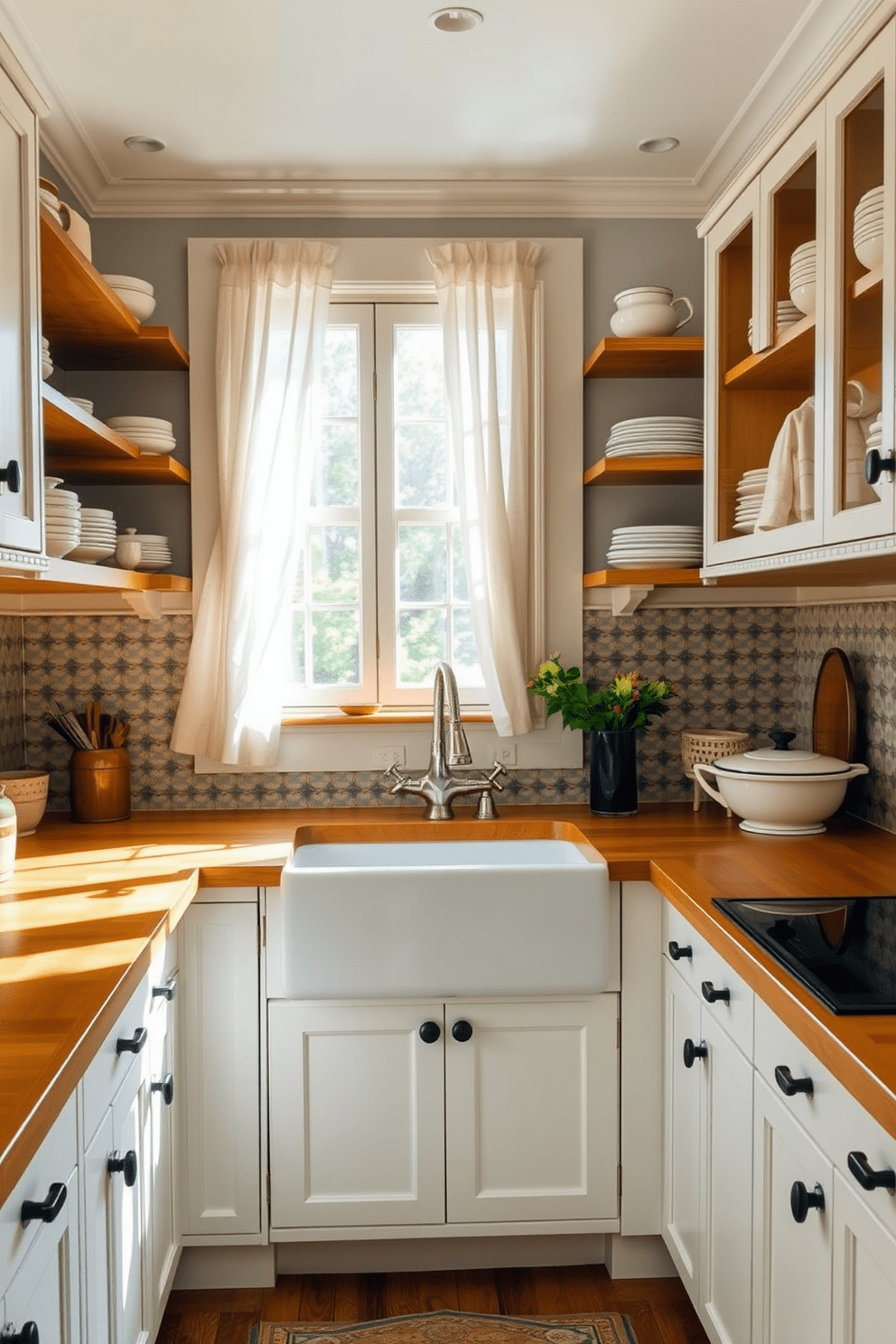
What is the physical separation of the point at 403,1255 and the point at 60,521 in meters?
1.71

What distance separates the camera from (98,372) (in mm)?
3025

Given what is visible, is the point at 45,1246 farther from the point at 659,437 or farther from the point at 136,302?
the point at 659,437

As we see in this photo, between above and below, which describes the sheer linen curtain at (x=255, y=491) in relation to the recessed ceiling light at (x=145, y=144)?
below

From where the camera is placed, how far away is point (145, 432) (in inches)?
109

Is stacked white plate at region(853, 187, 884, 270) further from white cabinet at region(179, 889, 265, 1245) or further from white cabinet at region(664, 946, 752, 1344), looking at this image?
white cabinet at region(179, 889, 265, 1245)

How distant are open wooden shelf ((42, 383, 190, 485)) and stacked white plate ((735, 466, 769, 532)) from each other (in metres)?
1.32

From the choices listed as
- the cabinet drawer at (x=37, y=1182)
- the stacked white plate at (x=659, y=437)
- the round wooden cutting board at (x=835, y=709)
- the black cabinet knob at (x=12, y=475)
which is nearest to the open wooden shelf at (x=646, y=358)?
the stacked white plate at (x=659, y=437)

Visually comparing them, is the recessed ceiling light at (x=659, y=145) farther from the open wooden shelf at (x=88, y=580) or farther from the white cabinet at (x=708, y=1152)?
the white cabinet at (x=708, y=1152)

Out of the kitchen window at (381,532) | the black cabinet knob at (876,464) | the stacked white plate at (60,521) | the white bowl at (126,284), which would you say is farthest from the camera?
the kitchen window at (381,532)

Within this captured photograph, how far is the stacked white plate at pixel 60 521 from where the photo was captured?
84.1 inches

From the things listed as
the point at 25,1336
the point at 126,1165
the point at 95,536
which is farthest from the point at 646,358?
the point at 25,1336

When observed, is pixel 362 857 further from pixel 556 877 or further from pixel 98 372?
pixel 98 372

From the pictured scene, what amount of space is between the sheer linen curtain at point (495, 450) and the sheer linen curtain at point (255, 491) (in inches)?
14.0

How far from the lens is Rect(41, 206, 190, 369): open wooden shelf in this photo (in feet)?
7.01
